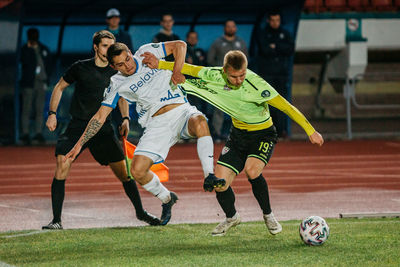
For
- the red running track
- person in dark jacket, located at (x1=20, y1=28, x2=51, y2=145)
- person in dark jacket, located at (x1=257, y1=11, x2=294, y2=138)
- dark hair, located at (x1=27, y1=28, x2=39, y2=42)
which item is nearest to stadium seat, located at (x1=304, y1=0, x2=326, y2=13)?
person in dark jacket, located at (x1=257, y1=11, x2=294, y2=138)

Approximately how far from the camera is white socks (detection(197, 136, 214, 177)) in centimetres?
773

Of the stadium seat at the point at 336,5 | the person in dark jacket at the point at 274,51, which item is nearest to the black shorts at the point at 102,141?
the person in dark jacket at the point at 274,51

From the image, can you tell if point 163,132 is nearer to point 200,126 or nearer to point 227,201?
point 200,126

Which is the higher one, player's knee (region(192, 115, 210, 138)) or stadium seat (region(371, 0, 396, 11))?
player's knee (region(192, 115, 210, 138))

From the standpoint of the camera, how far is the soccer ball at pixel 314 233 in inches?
288

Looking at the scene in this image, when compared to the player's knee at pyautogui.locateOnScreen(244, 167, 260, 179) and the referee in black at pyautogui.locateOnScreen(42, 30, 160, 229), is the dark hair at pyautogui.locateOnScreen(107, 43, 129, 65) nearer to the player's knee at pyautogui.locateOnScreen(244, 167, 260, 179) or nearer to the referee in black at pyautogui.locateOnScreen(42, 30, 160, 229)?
the referee in black at pyautogui.locateOnScreen(42, 30, 160, 229)

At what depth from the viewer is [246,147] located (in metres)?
8.12

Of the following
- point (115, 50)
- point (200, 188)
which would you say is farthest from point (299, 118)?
point (200, 188)

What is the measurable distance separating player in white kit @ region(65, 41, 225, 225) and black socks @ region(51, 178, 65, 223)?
2.51ft

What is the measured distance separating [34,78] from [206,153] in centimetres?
1041

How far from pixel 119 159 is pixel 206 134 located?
1.48 meters

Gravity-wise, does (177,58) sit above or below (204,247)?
above

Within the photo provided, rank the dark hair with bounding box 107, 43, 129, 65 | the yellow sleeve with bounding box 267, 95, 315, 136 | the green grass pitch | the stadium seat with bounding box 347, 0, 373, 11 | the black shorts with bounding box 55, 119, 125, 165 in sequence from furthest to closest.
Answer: the stadium seat with bounding box 347, 0, 373, 11 < the black shorts with bounding box 55, 119, 125, 165 < the dark hair with bounding box 107, 43, 129, 65 < the yellow sleeve with bounding box 267, 95, 315, 136 < the green grass pitch

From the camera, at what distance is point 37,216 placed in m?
9.72
